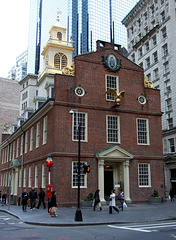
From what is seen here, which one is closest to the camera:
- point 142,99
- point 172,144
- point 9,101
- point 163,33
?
point 142,99

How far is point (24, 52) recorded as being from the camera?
182 m

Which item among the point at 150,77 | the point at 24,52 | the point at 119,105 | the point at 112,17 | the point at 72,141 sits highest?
the point at 24,52

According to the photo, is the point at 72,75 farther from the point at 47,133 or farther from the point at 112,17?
the point at 112,17

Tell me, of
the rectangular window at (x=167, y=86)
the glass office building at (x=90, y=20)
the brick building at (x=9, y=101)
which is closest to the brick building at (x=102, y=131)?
the rectangular window at (x=167, y=86)

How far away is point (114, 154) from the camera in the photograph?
2447cm

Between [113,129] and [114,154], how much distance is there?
7.88 ft

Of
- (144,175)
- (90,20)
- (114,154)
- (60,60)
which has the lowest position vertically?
(144,175)

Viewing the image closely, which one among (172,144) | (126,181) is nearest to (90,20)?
(172,144)

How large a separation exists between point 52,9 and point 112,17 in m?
26.1

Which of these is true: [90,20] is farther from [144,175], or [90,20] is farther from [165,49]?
[144,175]

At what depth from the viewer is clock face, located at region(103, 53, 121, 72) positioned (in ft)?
87.8

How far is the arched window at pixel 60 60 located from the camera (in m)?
37.5

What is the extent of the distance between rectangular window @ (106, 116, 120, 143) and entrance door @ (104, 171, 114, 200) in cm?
311

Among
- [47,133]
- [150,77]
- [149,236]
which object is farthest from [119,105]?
[150,77]
